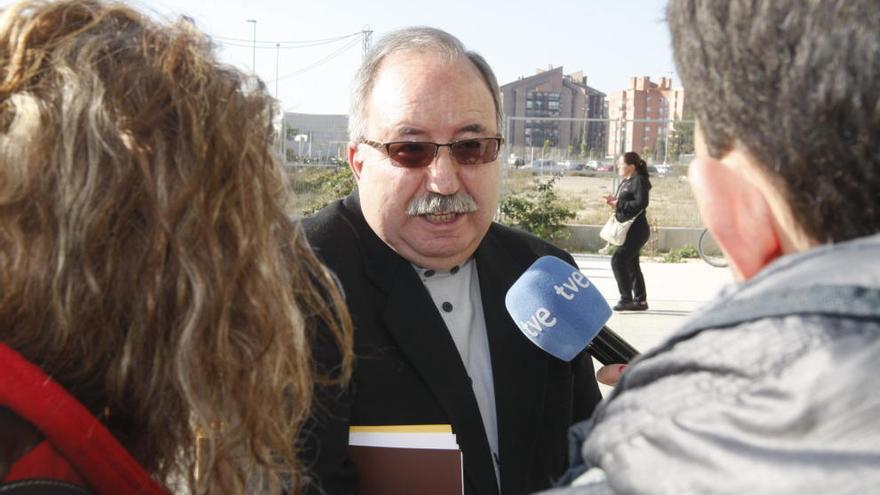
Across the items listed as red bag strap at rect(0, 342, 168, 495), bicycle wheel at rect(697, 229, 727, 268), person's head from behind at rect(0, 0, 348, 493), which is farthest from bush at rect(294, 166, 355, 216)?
red bag strap at rect(0, 342, 168, 495)

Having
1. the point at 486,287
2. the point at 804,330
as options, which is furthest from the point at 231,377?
the point at 486,287

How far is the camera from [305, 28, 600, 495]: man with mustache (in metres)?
2.08

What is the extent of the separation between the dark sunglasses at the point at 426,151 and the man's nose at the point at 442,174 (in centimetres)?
1

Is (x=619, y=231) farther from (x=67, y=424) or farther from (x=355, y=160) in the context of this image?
(x=67, y=424)

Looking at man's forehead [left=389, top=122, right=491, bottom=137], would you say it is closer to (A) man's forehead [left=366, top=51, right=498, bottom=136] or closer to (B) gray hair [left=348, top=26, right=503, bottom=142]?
(A) man's forehead [left=366, top=51, right=498, bottom=136]

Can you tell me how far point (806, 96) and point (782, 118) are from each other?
31 mm

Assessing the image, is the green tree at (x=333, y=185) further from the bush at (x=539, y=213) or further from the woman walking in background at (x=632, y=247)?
the woman walking in background at (x=632, y=247)

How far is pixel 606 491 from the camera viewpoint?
2.78 ft

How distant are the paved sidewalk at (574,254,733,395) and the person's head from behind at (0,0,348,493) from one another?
4753mm

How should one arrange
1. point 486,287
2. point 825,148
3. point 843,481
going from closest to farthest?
point 843,481 → point 825,148 → point 486,287

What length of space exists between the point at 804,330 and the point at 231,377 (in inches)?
30.8

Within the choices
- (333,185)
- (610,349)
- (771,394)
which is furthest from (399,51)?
(333,185)

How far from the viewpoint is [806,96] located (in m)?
0.81

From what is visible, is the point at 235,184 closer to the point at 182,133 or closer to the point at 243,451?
the point at 182,133
